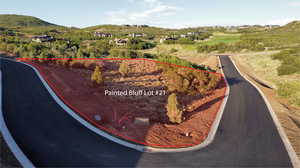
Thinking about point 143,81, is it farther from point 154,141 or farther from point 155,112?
point 154,141

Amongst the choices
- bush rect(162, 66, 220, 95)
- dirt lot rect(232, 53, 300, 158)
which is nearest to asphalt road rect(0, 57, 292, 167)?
dirt lot rect(232, 53, 300, 158)

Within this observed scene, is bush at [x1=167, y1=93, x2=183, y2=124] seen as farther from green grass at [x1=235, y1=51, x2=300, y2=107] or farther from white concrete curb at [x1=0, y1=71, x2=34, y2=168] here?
green grass at [x1=235, y1=51, x2=300, y2=107]

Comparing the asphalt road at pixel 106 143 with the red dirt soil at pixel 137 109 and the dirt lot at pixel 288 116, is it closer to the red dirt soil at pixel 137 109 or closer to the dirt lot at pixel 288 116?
the dirt lot at pixel 288 116

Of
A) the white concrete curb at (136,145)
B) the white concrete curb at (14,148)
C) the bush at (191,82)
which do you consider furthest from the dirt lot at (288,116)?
the white concrete curb at (14,148)

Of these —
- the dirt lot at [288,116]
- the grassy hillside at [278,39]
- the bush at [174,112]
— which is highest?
the grassy hillside at [278,39]

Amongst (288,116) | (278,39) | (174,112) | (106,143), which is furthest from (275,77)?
(278,39)

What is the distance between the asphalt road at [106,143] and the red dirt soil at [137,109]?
2.85 feet

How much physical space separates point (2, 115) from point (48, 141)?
444 centimetres

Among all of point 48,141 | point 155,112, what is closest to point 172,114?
point 155,112

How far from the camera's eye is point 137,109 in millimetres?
12195

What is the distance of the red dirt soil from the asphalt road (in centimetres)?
87

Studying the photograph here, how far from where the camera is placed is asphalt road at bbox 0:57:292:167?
6.73 m

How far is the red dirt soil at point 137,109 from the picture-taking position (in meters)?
8.72

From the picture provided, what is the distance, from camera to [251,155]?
302 inches
